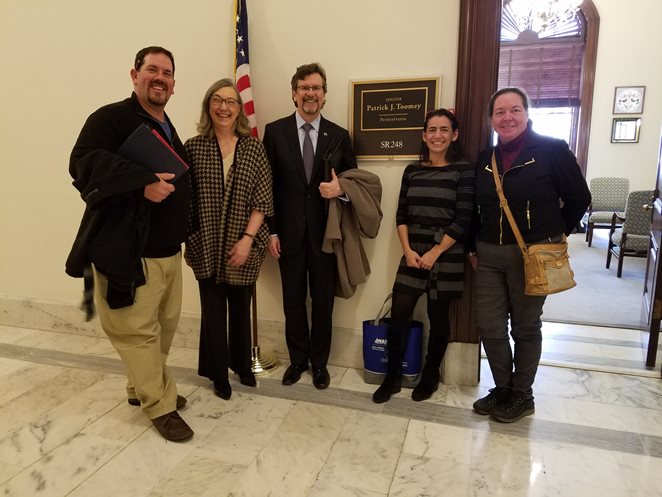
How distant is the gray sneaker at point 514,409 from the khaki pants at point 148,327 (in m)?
1.57

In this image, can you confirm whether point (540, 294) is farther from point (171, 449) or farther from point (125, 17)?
point (125, 17)

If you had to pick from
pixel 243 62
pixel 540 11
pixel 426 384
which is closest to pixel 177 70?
pixel 243 62

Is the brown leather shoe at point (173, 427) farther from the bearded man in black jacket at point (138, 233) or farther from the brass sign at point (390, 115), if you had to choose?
the brass sign at point (390, 115)

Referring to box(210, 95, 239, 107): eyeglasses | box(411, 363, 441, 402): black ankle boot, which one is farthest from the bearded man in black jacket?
box(411, 363, 441, 402): black ankle boot

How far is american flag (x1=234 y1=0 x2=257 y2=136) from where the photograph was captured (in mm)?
2750

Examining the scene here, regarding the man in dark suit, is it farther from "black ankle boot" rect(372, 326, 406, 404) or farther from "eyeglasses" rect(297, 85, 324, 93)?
"black ankle boot" rect(372, 326, 406, 404)

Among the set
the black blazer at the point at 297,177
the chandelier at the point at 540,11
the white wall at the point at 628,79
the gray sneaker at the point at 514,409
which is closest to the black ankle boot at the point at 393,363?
the gray sneaker at the point at 514,409

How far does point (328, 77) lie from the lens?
2770 millimetres

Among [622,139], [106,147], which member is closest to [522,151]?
[106,147]

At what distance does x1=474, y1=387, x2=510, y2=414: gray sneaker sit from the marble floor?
5 cm

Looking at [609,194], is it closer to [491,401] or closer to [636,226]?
[636,226]

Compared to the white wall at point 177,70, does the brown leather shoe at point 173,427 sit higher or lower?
lower

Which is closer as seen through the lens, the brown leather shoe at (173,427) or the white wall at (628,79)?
the brown leather shoe at (173,427)

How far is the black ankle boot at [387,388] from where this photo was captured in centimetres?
252
